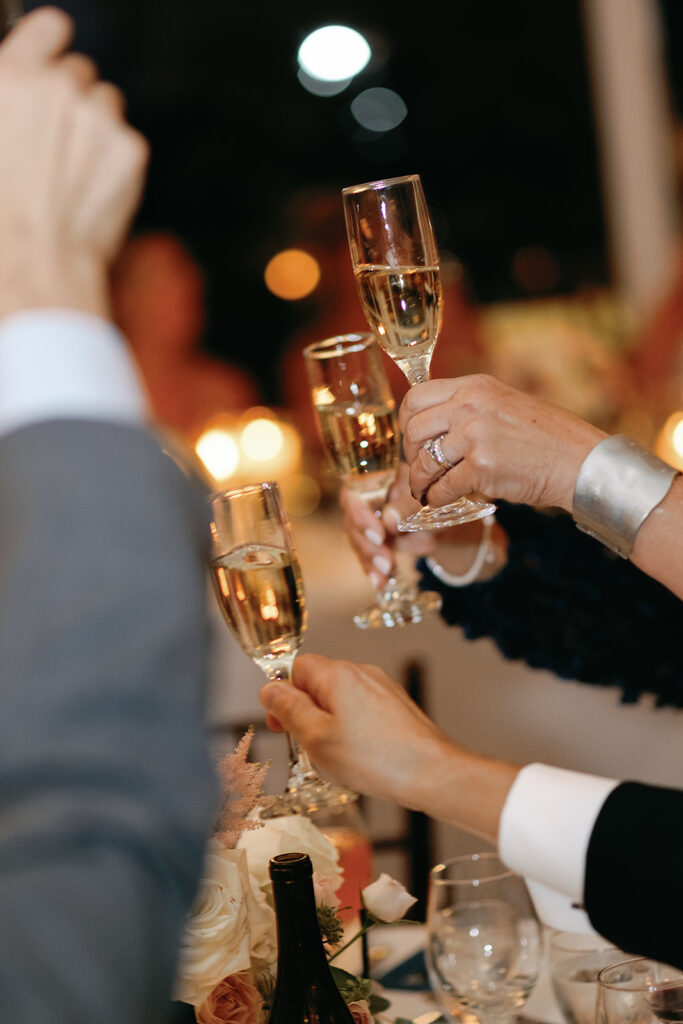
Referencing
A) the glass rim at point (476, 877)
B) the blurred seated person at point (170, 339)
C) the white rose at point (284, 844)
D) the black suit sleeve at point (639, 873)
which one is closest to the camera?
the black suit sleeve at point (639, 873)

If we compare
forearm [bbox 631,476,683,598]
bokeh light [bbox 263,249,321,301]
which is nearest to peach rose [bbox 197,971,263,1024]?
forearm [bbox 631,476,683,598]

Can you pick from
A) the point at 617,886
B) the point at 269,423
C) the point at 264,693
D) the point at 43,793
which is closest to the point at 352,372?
the point at 264,693

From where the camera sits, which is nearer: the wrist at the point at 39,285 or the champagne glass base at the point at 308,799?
the wrist at the point at 39,285

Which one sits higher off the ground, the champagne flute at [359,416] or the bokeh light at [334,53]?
the bokeh light at [334,53]

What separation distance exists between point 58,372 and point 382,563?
0.74 meters

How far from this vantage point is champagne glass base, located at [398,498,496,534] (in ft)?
3.25

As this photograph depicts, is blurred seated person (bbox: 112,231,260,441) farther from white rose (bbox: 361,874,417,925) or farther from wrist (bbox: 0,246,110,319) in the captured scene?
wrist (bbox: 0,246,110,319)

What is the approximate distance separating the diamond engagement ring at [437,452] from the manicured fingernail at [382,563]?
10.8 inches

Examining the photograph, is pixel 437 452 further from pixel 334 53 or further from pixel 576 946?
pixel 334 53

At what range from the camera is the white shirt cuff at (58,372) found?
1.70 feet

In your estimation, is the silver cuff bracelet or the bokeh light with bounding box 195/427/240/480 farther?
the bokeh light with bounding box 195/427/240/480

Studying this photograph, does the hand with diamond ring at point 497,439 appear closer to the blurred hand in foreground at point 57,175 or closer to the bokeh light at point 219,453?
the blurred hand in foreground at point 57,175

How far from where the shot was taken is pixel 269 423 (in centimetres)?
387

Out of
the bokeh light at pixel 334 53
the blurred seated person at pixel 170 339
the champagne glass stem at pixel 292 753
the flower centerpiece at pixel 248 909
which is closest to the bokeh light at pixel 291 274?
the blurred seated person at pixel 170 339
